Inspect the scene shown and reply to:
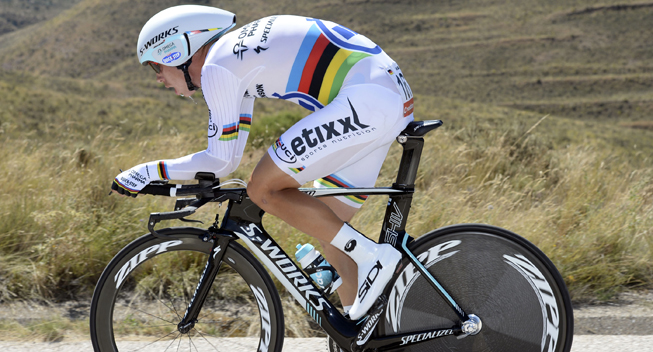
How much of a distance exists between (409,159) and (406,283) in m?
0.53

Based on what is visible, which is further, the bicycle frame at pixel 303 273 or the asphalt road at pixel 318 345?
the asphalt road at pixel 318 345

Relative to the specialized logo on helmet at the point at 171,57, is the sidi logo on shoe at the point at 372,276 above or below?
below

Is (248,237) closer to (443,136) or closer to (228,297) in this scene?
(228,297)

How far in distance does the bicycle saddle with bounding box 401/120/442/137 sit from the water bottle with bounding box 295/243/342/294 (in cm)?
64

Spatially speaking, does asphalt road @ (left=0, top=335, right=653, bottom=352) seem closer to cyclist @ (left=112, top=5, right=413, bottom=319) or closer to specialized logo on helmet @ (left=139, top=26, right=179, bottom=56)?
cyclist @ (left=112, top=5, right=413, bottom=319)

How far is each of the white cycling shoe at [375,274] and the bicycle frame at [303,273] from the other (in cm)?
7

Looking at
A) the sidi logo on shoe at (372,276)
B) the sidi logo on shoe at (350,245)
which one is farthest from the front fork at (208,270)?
the sidi logo on shoe at (372,276)

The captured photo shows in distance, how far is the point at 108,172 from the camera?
486 cm

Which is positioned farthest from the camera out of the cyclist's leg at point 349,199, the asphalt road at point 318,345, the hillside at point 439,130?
the hillside at point 439,130

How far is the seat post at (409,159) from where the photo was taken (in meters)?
2.31

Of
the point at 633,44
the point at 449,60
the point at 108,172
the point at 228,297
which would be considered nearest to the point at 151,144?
the point at 108,172

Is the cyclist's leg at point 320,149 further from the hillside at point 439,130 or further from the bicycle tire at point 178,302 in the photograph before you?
the hillside at point 439,130

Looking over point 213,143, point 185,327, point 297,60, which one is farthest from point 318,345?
point 297,60

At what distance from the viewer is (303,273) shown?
2.38 m
